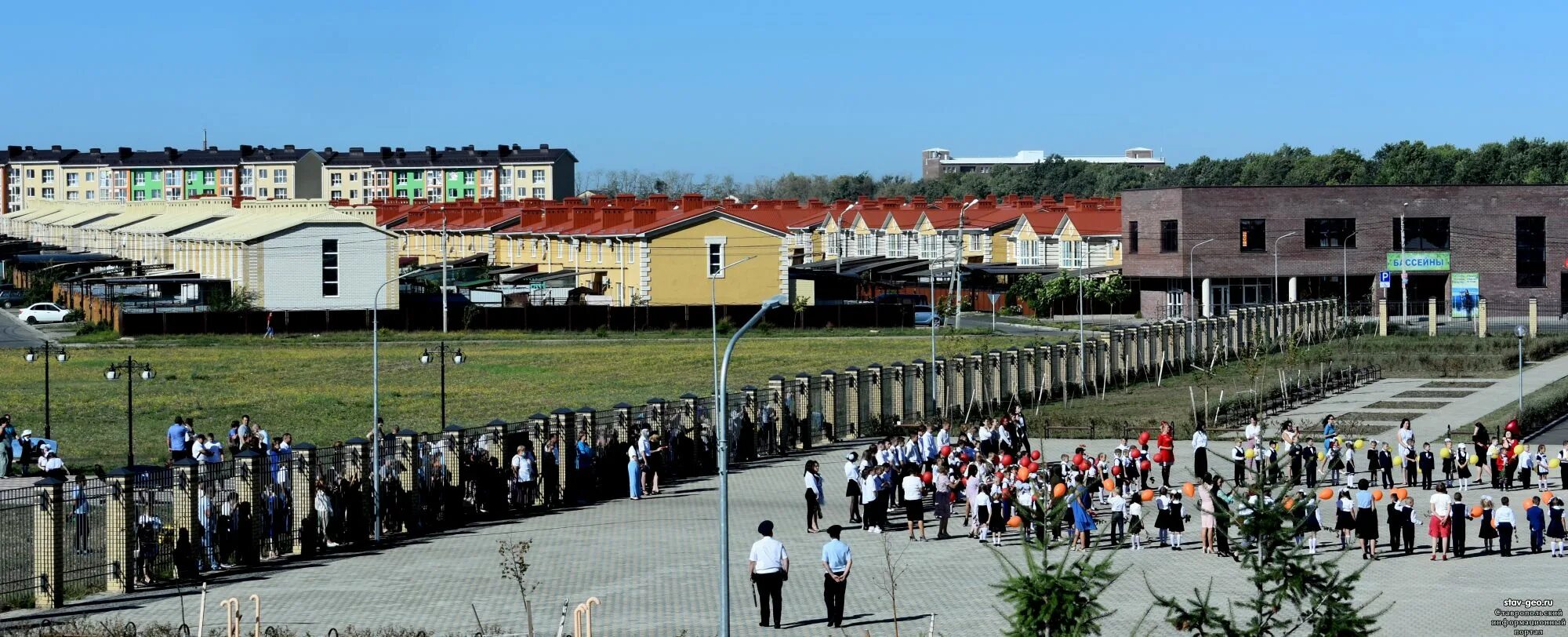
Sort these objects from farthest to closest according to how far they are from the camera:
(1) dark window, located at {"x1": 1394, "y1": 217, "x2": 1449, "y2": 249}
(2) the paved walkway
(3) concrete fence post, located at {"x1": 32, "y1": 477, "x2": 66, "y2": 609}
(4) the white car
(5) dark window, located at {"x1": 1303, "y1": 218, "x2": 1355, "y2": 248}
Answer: (4) the white car < (5) dark window, located at {"x1": 1303, "y1": 218, "x2": 1355, "y2": 248} < (1) dark window, located at {"x1": 1394, "y1": 217, "x2": 1449, "y2": 249} < (3) concrete fence post, located at {"x1": 32, "y1": 477, "x2": 66, "y2": 609} < (2) the paved walkway

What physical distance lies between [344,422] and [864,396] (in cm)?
1350

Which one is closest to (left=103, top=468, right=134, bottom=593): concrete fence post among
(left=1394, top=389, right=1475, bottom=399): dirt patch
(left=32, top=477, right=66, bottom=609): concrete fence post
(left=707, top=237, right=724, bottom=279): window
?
(left=32, top=477, right=66, bottom=609): concrete fence post

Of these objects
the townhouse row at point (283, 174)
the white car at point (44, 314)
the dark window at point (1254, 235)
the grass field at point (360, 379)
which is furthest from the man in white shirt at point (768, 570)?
the townhouse row at point (283, 174)

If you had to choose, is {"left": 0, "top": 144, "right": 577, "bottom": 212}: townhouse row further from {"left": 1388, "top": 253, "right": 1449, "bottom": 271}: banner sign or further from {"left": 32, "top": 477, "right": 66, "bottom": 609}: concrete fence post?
{"left": 32, "top": 477, "right": 66, "bottom": 609}: concrete fence post

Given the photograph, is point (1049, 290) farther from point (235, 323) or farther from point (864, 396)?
point (864, 396)

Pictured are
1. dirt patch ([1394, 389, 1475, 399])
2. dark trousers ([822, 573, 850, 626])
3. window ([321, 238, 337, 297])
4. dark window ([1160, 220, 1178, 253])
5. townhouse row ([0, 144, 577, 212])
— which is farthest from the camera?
townhouse row ([0, 144, 577, 212])

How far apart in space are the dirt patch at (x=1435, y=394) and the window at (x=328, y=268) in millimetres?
49104

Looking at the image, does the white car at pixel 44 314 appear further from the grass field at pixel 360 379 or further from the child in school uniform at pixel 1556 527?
the child in school uniform at pixel 1556 527

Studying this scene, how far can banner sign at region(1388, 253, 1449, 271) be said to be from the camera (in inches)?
3022

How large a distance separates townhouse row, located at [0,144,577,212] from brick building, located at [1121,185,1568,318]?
94.8 m

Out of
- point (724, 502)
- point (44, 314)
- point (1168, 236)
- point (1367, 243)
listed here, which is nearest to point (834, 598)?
point (724, 502)

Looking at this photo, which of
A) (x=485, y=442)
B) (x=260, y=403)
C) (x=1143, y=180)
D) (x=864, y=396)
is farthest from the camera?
(x=1143, y=180)

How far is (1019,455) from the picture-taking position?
34.8 meters

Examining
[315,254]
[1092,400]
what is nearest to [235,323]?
[315,254]
